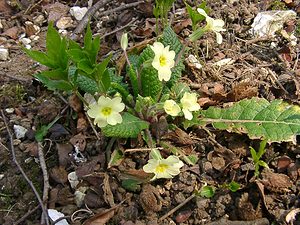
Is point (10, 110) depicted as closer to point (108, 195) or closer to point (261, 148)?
point (108, 195)

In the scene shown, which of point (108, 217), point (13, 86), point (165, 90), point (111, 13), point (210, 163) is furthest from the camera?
point (111, 13)

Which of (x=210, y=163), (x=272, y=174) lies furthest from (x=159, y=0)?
(x=272, y=174)

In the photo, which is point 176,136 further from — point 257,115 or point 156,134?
point 257,115

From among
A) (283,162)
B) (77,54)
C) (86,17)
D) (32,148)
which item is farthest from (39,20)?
(283,162)

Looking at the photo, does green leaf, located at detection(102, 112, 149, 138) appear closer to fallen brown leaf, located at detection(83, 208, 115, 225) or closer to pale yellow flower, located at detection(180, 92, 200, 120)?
pale yellow flower, located at detection(180, 92, 200, 120)

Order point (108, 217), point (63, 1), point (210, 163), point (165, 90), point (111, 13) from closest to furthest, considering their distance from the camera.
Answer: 1. point (108, 217)
2. point (210, 163)
3. point (165, 90)
4. point (111, 13)
5. point (63, 1)

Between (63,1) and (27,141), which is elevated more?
(63,1)

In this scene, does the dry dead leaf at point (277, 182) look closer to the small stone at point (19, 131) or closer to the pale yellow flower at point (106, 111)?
the pale yellow flower at point (106, 111)

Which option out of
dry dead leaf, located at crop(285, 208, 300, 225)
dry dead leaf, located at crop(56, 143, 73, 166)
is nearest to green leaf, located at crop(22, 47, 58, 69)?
dry dead leaf, located at crop(56, 143, 73, 166)

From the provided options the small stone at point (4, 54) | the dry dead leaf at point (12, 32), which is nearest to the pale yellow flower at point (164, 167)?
the small stone at point (4, 54)
